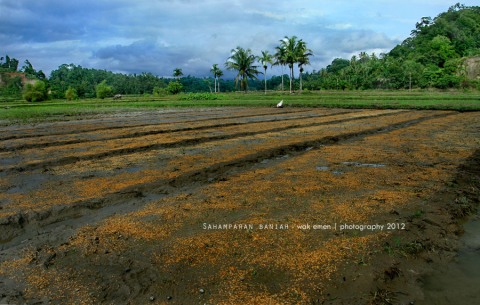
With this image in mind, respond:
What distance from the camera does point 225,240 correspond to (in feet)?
18.7

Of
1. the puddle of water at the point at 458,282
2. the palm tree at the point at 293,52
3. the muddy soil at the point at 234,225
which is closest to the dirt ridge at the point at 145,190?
the muddy soil at the point at 234,225

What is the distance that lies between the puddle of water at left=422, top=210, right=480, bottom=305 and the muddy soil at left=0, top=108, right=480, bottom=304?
6cm

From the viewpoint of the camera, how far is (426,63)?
7250cm

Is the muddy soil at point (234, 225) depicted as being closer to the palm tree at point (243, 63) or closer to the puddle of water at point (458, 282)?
the puddle of water at point (458, 282)

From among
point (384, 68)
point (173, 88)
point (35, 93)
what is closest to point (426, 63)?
point (384, 68)

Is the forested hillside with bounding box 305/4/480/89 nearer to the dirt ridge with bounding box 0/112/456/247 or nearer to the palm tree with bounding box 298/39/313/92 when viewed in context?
the palm tree with bounding box 298/39/313/92

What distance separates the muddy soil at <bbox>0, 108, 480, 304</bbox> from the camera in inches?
176

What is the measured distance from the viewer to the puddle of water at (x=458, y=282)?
4266 millimetres

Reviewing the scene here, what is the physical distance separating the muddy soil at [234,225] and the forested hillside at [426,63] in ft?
182

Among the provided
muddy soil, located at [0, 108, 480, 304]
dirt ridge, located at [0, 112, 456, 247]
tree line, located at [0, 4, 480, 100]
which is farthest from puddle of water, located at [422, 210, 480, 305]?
tree line, located at [0, 4, 480, 100]

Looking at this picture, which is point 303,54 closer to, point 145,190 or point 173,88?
point 173,88

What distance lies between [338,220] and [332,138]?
33.7 feet

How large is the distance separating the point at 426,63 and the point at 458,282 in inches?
3063

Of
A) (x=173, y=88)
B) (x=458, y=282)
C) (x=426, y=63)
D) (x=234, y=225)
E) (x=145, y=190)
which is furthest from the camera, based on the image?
(x=173, y=88)
